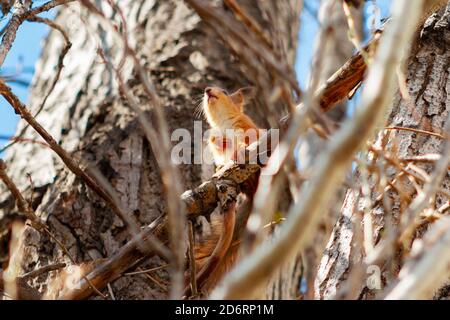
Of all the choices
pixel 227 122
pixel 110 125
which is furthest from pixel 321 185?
pixel 227 122

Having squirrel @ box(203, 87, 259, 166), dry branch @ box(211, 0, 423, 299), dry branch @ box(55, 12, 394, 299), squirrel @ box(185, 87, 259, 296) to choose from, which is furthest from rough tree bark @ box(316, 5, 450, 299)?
squirrel @ box(203, 87, 259, 166)

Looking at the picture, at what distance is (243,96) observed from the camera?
4.29m

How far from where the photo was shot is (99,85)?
3.67 metres

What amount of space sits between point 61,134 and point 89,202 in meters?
0.54

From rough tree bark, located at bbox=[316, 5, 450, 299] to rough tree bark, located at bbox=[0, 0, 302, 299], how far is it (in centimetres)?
63

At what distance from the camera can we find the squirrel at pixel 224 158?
262 centimetres

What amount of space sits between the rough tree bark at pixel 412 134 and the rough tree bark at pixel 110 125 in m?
0.63

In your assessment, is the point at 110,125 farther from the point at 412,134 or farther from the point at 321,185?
the point at 321,185

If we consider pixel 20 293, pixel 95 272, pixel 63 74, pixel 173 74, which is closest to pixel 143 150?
pixel 173 74

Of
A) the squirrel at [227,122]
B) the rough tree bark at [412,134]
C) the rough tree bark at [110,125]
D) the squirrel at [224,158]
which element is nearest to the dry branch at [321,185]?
the rough tree bark at [412,134]

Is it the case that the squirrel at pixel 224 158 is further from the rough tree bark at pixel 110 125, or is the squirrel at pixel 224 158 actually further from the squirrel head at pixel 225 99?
the rough tree bark at pixel 110 125
